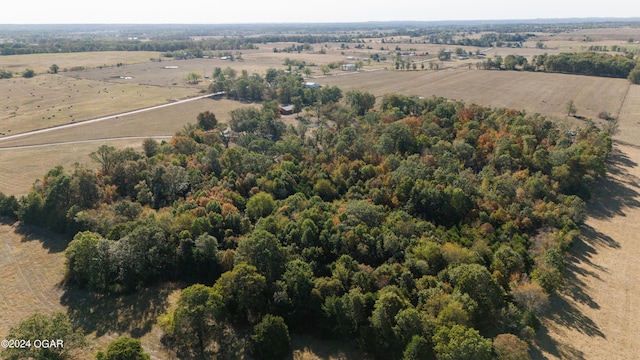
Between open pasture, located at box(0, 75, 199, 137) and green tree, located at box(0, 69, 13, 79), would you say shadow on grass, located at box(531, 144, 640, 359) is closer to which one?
open pasture, located at box(0, 75, 199, 137)

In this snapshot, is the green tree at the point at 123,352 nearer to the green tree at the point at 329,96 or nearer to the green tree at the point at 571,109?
the green tree at the point at 329,96

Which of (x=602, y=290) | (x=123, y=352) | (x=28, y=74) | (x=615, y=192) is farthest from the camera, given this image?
(x=28, y=74)

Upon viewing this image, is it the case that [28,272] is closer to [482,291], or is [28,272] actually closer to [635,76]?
[482,291]

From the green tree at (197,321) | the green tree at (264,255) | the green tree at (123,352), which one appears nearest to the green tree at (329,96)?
the green tree at (264,255)

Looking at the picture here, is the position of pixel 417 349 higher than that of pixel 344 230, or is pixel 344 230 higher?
pixel 344 230

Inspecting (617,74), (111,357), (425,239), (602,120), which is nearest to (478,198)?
(425,239)

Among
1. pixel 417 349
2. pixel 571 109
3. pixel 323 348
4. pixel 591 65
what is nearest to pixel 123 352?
pixel 323 348
